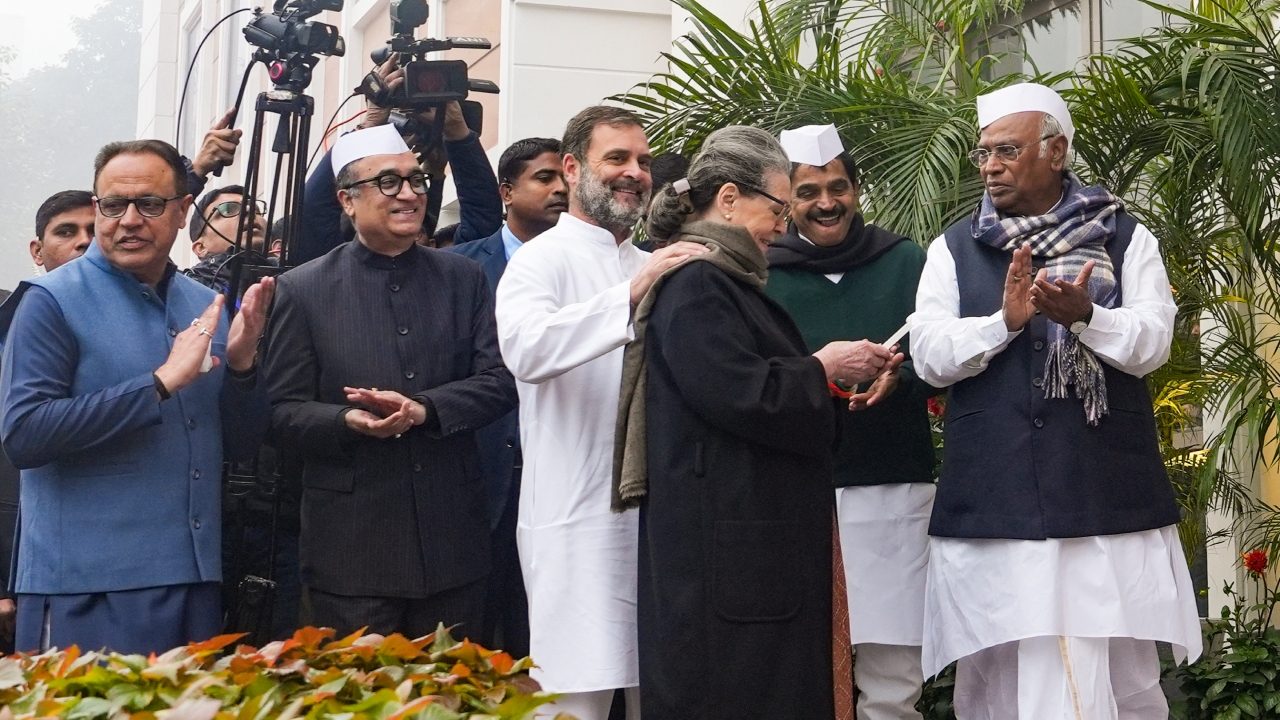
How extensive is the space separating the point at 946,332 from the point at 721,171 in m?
0.83

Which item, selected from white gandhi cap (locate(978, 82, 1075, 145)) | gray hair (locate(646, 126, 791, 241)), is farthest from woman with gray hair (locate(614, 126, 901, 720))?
white gandhi cap (locate(978, 82, 1075, 145))

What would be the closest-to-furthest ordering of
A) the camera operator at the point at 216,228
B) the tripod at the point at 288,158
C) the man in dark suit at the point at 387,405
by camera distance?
1. the man in dark suit at the point at 387,405
2. the tripod at the point at 288,158
3. the camera operator at the point at 216,228

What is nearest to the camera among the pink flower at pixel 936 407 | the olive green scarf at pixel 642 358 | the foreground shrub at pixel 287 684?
the foreground shrub at pixel 287 684

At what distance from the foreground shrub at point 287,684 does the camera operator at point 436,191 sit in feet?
8.92

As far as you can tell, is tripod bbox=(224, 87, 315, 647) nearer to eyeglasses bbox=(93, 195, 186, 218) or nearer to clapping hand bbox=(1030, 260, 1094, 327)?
eyeglasses bbox=(93, 195, 186, 218)

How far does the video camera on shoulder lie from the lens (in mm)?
5168

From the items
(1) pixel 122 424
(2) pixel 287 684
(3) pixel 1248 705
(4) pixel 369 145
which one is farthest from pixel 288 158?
(3) pixel 1248 705

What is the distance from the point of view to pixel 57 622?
3996 millimetres

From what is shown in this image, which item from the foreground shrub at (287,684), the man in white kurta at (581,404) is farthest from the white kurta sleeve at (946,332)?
the foreground shrub at (287,684)

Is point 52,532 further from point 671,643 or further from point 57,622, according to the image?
point 671,643

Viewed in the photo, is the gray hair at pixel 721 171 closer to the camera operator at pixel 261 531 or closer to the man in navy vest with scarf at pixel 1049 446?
the man in navy vest with scarf at pixel 1049 446

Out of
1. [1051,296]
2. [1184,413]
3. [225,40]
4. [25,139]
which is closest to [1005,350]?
[1051,296]

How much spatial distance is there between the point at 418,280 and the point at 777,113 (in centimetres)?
A: 203

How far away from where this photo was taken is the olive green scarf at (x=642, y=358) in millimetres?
3934
